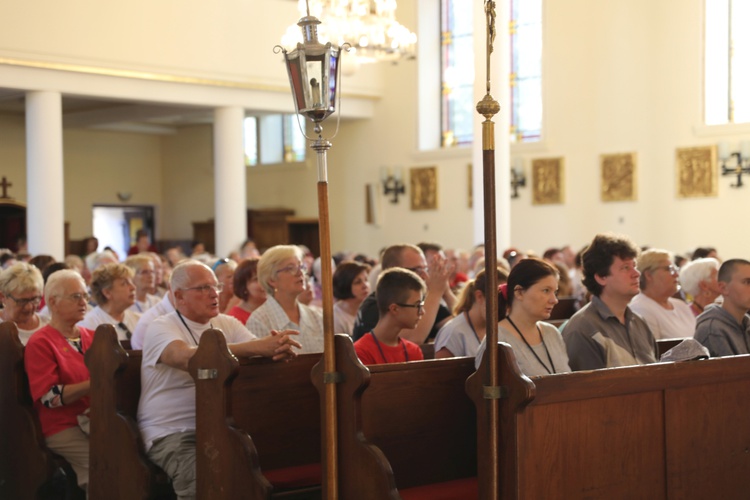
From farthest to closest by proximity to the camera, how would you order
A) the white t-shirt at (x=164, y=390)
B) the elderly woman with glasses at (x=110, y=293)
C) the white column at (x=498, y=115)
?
1. the white column at (x=498, y=115)
2. the elderly woman with glasses at (x=110, y=293)
3. the white t-shirt at (x=164, y=390)

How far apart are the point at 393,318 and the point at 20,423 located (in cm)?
202

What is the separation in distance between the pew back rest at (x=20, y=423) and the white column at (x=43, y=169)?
9.40 metres

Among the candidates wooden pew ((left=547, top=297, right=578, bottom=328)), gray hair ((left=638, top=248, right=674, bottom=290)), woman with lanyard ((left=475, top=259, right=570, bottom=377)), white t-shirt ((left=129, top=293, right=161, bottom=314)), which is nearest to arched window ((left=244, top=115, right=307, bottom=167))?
wooden pew ((left=547, top=297, right=578, bottom=328))

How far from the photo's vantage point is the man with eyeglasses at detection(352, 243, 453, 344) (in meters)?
6.08

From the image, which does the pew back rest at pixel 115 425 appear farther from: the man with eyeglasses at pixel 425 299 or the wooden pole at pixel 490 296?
the wooden pole at pixel 490 296

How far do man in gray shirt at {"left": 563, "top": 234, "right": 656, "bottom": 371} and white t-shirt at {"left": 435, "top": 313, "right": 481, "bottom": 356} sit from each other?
49 cm

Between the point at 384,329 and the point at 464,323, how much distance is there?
0.57 metres

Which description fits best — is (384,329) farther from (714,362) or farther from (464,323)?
(714,362)

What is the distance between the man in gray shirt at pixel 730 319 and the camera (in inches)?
216

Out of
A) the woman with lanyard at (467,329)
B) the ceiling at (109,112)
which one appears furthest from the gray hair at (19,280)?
the ceiling at (109,112)

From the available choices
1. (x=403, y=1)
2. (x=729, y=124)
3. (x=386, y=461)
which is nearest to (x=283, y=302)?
(x=386, y=461)

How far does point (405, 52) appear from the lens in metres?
14.8

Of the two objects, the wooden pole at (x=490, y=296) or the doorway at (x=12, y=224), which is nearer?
the wooden pole at (x=490, y=296)

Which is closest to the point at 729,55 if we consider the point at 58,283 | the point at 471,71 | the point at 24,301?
the point at 471,71
